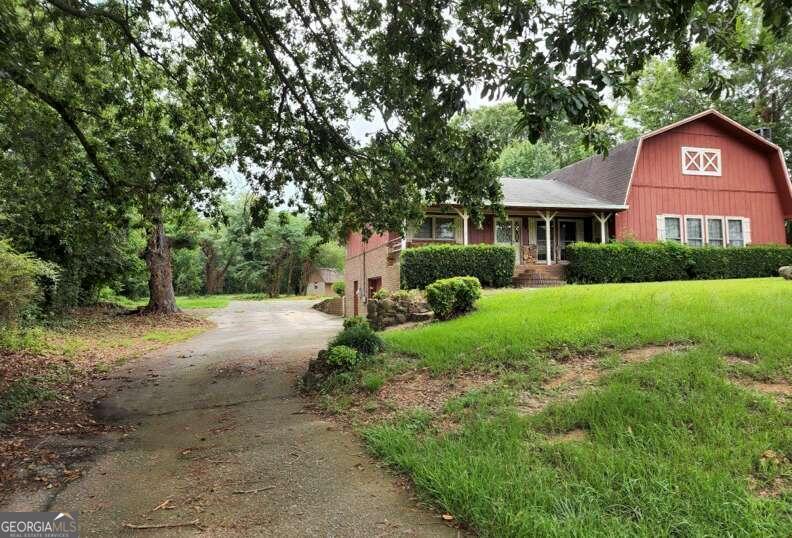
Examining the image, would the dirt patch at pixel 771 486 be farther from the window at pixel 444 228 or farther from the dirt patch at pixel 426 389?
the window at pixel 444 228

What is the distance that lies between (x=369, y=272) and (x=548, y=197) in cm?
869

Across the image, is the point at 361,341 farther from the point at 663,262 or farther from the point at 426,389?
the point at 663,262

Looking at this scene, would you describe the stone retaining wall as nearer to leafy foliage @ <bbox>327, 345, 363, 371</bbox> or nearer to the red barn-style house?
the red barn-style house

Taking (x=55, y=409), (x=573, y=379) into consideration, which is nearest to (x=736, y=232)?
(x=573, y=379)

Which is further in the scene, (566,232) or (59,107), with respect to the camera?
(566,232)

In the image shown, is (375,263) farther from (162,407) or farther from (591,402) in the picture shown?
(591,402)

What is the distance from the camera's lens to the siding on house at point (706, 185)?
65.4ft

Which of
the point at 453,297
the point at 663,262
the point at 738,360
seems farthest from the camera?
the point at 663,262

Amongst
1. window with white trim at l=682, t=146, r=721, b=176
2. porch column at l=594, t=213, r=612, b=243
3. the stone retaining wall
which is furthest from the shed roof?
window with white trim at l=682, t=146, r=721, b=176

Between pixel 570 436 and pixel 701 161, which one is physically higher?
pixel 701 161

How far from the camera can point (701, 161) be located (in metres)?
20.5

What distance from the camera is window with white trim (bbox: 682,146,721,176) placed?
20.4 metres

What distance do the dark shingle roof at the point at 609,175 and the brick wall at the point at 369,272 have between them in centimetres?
970
